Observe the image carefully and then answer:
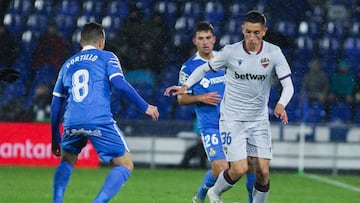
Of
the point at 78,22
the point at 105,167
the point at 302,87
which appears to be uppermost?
the point at 78,22

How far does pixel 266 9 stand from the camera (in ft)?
65.2

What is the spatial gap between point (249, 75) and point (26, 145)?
8.67 metres

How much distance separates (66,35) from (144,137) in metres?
3.12

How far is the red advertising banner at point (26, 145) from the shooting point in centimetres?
1700

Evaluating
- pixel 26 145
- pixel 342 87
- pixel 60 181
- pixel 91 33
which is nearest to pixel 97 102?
pixel 91 33

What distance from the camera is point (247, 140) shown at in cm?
937

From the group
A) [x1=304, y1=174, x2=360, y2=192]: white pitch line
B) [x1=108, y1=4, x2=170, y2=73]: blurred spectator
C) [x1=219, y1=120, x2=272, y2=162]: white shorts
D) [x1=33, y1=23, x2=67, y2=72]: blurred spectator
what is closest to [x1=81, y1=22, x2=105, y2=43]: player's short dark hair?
[x1=219, y1=120, x2=272, y2=162]: white shorts

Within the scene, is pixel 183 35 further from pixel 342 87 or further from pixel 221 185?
pixel 221 185

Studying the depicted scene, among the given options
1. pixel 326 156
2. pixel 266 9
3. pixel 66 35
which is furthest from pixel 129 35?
pixel 326 156

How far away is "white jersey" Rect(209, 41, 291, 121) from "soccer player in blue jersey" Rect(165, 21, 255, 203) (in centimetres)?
90

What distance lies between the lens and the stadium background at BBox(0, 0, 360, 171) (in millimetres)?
17969

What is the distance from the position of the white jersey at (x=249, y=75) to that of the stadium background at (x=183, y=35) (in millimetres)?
8184

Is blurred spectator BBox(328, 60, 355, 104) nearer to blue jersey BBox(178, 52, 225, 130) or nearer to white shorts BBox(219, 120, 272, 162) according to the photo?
blue jersey BBox(178, 52, 225, 130)

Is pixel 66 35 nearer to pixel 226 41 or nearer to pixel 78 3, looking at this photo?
pixel 78 3
